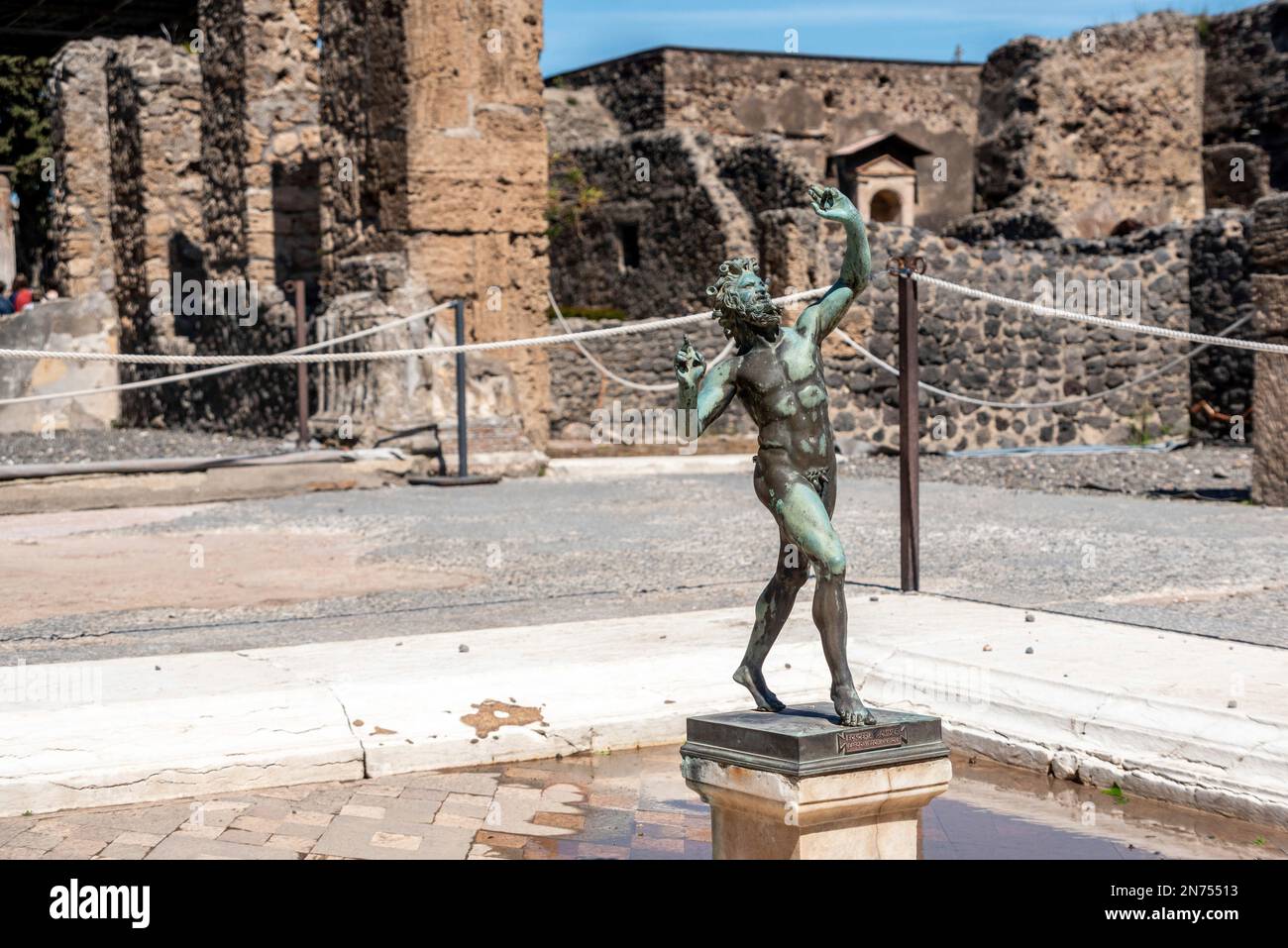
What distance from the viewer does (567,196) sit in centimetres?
2519

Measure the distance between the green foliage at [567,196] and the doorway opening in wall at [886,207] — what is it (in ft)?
16.2

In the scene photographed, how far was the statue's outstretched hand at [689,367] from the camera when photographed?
2.93 m

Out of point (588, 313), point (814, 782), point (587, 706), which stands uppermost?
point (588, 313)

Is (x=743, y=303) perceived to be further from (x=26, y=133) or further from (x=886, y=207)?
(x=26, y=133)

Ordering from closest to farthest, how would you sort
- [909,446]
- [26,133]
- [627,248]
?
[909,446]
[627,248]
[26,133]

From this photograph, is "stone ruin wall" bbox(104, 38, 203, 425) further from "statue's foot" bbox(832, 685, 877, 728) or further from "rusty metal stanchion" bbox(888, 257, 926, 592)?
"statue's foot" bbox(832, 685, 877, 728)

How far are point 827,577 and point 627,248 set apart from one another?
22.0 m

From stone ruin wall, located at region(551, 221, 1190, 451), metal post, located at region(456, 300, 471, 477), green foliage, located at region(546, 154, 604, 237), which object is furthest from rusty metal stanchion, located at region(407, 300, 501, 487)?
green foliage, located at region(546, 154, 604, 237)

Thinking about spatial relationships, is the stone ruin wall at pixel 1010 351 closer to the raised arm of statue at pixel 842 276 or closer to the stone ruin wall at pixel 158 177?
the stone ruin wall at pixel 158 177

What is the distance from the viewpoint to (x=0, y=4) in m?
18.6

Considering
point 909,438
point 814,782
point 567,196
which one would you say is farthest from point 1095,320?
point 567,196

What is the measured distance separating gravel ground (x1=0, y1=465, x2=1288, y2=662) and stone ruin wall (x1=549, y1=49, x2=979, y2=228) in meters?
22.7

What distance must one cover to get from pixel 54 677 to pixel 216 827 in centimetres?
118

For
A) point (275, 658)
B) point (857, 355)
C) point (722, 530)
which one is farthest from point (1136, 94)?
point (275, 658)
